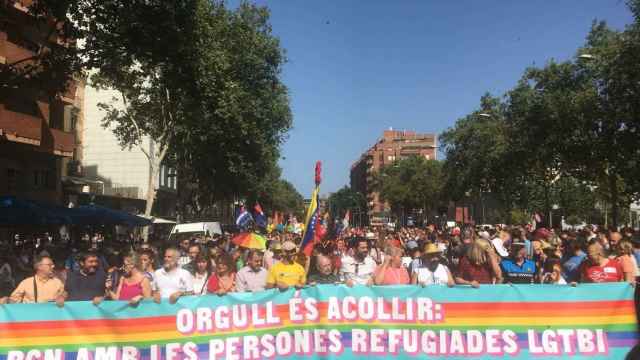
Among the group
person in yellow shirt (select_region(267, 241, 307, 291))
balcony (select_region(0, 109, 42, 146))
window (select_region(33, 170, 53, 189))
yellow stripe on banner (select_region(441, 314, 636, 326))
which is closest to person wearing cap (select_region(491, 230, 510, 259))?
yellow stripe on banner (select_region(441, 314, 636, 326))

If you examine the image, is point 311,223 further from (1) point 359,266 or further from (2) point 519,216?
(2) point 519,216

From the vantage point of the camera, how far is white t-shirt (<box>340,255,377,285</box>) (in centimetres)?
917

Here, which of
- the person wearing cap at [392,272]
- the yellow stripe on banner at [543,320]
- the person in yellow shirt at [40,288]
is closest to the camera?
the yellow stripe on banner at [543,320]

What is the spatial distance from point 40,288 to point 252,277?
269cm

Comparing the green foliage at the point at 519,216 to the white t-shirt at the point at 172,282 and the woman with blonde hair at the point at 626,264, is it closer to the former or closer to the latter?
the woman with blonde hair at the point at 626,264

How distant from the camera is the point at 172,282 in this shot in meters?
7.48

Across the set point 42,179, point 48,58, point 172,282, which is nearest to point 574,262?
point 172,282

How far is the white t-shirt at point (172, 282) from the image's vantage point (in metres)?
7.41

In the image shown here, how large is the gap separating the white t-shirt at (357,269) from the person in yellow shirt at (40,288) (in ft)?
13.6

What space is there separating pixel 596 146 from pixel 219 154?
2040 cm

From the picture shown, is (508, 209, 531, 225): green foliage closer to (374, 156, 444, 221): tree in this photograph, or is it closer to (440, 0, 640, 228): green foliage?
(374, 156, 444, 221): tree

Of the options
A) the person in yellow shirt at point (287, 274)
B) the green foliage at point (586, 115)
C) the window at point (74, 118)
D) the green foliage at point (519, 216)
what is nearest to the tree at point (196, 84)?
the window at point (74, 118)

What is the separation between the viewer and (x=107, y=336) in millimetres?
6203

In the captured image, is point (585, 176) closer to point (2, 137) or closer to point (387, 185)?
point (2, 137)
